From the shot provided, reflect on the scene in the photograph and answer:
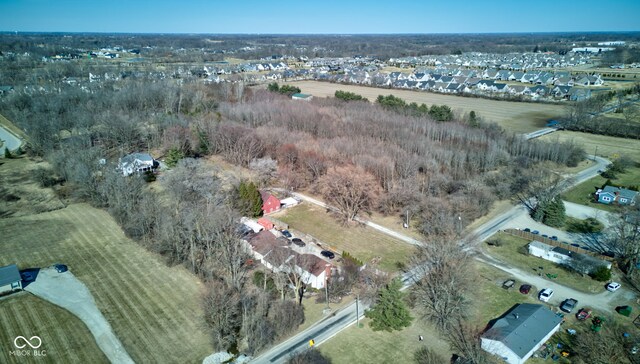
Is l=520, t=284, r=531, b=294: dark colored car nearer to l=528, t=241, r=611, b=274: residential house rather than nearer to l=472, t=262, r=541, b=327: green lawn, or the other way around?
l=472, t=262, r=541, b=327: green lawn

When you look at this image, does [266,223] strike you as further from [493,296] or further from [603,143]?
[603,143]

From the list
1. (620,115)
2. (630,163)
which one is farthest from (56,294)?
(620,115)

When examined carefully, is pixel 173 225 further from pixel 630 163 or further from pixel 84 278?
pixel 630 163

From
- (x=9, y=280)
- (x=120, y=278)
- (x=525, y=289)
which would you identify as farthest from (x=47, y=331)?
(x=525, y=289)

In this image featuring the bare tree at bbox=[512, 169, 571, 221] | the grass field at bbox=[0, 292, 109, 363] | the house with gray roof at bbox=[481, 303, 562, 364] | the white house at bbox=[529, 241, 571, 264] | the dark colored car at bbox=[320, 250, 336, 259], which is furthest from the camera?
the bare tree at bbox=[512, 169, 571, 221]

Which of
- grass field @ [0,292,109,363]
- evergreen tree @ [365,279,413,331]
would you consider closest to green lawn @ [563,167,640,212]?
evergreen tree @ [365,279,413,331]

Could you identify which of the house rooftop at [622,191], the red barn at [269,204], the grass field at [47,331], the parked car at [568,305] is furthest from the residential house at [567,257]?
the grass field at [47,331]
